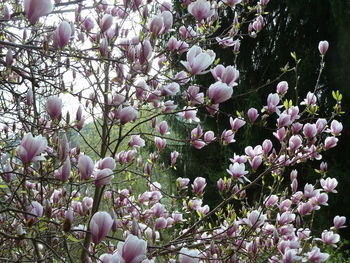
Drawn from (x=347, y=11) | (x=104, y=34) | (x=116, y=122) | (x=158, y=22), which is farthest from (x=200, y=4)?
(x=347, y=11)

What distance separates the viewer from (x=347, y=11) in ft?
17.4

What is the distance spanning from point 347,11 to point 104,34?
461 cm

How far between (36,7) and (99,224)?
57 centimetres

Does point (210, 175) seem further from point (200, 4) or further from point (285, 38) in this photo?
point (200, 4)

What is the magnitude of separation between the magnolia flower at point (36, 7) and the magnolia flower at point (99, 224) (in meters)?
0.54

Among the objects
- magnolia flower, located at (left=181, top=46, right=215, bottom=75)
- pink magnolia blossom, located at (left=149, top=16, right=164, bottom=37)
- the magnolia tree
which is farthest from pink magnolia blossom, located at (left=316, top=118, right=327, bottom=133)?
pink magnolia blossom, located at (left=149, top=16, right=164, bottom=37)

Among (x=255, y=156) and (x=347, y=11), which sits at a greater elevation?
(x=347, y=11)

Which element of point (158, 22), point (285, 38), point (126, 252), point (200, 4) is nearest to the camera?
point (126, 252)

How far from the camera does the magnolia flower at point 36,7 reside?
3.45ft

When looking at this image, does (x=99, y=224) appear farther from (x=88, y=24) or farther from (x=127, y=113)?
(x=88, y=24)

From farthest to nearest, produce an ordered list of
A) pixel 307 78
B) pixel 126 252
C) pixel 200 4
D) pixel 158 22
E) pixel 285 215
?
1. pixel 307 78
2. pixel 285 215
3. pixel 200 4
4. pixel 158 22
5. pixel 126 252

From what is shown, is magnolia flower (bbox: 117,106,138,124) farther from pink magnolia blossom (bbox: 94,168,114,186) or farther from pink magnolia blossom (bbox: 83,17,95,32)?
pink magnolia blossom (bbox: 83,17,95,32)

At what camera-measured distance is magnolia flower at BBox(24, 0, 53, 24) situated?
105 cm

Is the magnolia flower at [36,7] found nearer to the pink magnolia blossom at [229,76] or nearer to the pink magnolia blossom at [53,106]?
the pink magnolia blossom at [53,106]
